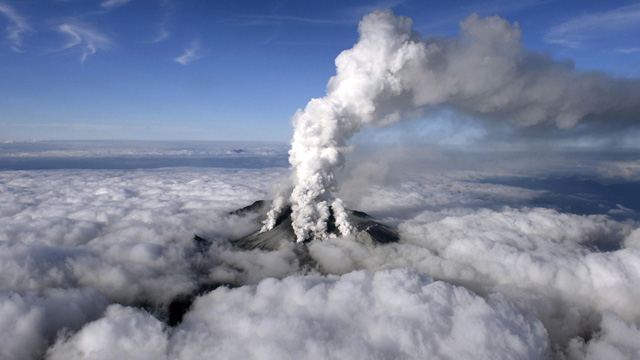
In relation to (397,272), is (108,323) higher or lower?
lower

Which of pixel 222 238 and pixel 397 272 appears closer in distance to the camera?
pixel 397 272

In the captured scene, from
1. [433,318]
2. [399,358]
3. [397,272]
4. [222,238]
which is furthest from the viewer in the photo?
[222,238]

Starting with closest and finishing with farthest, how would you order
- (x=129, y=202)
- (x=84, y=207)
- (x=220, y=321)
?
(x=220, y=321) < (x=84, y=207) < (x=129, y=202)

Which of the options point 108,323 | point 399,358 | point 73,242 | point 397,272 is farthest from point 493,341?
point 73,242

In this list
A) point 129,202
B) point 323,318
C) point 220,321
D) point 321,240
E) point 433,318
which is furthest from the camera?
point 129,202

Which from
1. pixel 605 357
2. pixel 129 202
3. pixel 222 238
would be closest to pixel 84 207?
pixel 129 202

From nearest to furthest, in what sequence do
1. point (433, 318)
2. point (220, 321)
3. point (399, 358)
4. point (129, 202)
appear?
point (399, 358) < point (433, 318) < point (220, 321) < point (129, 202)

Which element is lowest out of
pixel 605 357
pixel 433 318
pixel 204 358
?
pixel 605 357

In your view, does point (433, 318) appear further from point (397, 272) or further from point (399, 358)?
point (397, 272)

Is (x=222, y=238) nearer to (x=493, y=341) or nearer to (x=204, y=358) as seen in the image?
(x=204, y=358)
